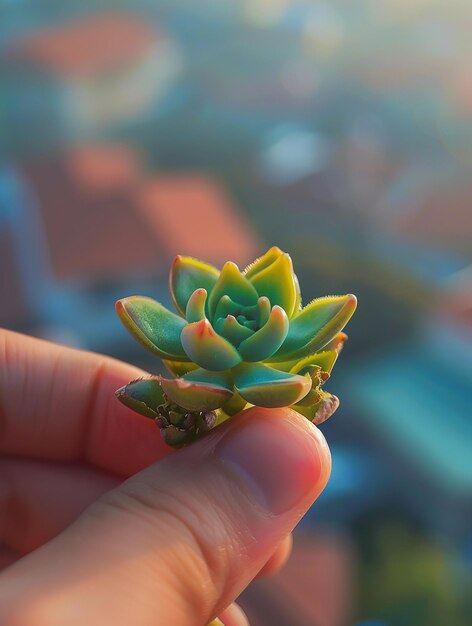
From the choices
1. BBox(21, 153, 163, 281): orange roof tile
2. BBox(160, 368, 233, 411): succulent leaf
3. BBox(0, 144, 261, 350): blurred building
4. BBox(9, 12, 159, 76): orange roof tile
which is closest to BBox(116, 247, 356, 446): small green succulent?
BBox(160, 368, 233, 411): succulent leaf

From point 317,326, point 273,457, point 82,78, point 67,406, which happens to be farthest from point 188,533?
point 82,78

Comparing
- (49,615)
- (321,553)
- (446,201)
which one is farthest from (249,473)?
(446,201)

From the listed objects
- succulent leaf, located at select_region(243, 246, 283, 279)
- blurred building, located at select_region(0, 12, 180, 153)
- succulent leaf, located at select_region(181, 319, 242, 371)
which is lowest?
succulent leaf, located at select_region(181, 319, 242, 371)

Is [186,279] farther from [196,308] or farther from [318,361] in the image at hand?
[318,361]

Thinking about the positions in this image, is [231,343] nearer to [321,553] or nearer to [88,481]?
[88,481]

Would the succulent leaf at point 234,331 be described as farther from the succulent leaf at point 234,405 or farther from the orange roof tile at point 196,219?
the orange roof tile at point 196,219

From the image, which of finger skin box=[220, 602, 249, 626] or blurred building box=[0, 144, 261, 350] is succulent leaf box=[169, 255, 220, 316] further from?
blurred building box=[0, 144, 261, 350]
